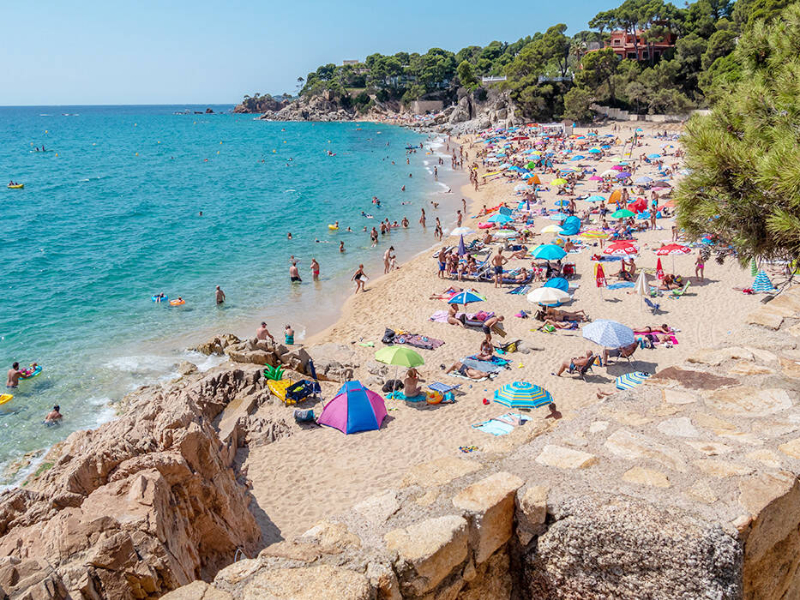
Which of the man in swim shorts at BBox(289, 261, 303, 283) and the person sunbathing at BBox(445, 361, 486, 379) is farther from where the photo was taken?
the man in swim shorts at BBox(289, 261, 303, 283)

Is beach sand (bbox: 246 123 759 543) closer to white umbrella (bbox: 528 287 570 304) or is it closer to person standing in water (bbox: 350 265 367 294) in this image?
person standing in water (bbox: 350 265 367 294)

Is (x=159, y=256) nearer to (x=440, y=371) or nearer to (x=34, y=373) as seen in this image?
(x=34, y=373)

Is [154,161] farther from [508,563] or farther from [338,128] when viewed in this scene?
[508,563]

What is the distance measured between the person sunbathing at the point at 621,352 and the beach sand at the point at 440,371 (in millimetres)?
261

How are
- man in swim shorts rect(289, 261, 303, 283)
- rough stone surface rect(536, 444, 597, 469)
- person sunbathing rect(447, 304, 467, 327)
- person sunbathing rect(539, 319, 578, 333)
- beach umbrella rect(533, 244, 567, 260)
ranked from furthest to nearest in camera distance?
man in swim shorts rect(289, 261, 303, 283), beach umbrella rect(533, 244, 567, 260), person sunbathing rect(447, 304, 467, 327), person sunbathing rect(539, 319, 578, 333), rough stone surface rect(536, 444, 597, 469)

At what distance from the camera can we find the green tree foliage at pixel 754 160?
5070 millimetres

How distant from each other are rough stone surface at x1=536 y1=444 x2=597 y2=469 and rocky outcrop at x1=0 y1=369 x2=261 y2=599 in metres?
2.81

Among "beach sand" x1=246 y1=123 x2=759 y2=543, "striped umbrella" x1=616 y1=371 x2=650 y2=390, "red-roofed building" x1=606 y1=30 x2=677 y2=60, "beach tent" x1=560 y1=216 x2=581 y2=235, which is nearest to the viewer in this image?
"beach sand" x1=246 y1=123 x2=759 y2=543

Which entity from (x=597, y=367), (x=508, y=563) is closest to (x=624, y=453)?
(x=508, y=563)

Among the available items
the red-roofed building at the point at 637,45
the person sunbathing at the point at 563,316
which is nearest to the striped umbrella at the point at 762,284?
the person sunbathing at the point at 563,316

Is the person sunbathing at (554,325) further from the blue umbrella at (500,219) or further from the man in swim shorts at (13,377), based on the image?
the man in swim shorts at (13,377)

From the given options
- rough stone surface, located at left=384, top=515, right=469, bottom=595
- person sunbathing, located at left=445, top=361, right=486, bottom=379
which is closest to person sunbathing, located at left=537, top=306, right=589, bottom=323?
person sunbathing, located at left=445, top=361, right=486, bottom=379

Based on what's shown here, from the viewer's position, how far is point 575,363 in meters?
13.0

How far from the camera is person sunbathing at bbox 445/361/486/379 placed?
13.4 m
